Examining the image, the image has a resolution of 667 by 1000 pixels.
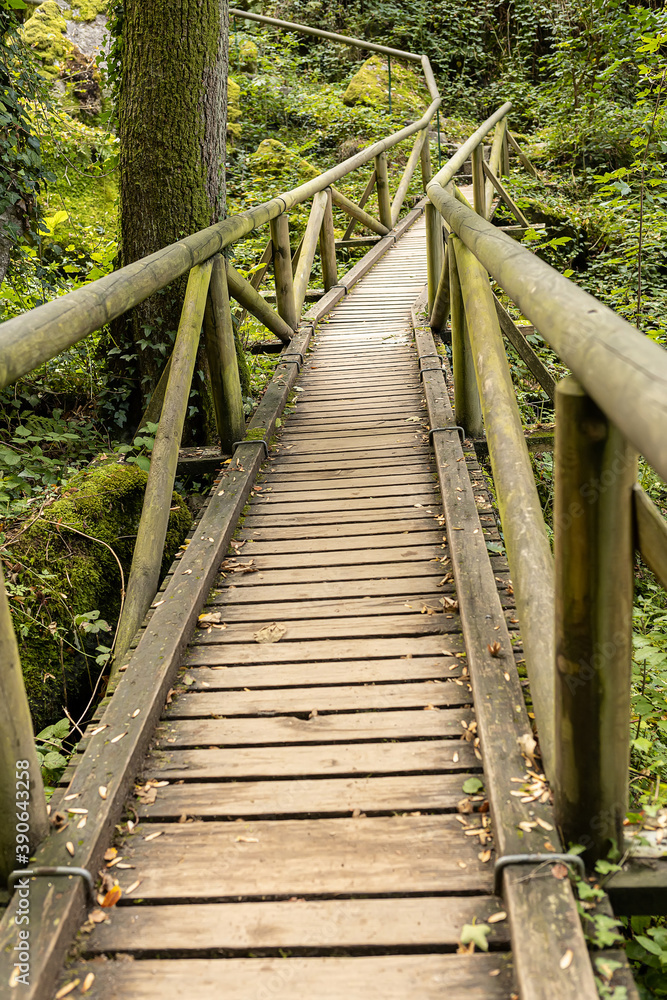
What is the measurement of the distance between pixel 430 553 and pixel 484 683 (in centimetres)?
92

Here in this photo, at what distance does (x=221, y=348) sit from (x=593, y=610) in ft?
8.48

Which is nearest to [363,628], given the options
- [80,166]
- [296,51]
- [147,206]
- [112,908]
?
[112,908]

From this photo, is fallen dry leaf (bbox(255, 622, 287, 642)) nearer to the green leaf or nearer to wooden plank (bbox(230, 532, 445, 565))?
wooden plank (bbox(230, 532, 445, 565))

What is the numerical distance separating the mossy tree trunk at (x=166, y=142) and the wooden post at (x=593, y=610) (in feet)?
9.58

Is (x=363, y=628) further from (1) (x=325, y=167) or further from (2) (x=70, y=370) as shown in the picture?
(1) (x=325, y=167)

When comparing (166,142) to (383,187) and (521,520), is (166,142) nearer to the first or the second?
(521,520)

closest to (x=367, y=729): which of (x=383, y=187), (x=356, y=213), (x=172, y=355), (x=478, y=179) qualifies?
(x=172, y=355)

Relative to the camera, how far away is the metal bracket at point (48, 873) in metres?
1.51

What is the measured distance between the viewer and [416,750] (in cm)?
195

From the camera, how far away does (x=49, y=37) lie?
945cm

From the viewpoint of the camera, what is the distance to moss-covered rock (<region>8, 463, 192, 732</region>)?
2.57 meters

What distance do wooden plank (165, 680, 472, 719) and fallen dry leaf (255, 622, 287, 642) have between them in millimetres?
266

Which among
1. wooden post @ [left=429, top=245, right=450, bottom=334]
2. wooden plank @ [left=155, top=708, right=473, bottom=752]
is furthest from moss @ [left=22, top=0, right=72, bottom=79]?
wooden plank @ [left=155, top=708, right=473, bottom=752]

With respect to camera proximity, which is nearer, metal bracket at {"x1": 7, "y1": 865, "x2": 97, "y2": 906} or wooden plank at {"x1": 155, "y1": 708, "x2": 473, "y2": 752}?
metal bracket at {"x1": 7, "y1": 865, "x2": 97, "y2": 906}
